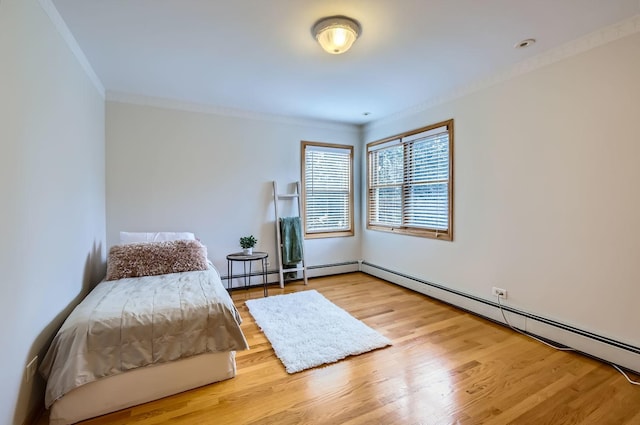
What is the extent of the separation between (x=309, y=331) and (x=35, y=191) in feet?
7.21

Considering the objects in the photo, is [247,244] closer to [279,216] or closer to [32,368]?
[279,216]

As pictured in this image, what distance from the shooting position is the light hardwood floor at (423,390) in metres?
1.65

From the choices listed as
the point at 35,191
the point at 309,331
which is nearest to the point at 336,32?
the point at 35,191

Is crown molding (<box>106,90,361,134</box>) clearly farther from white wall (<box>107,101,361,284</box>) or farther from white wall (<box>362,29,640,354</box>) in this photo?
white wall (<box>362,29,640,354</box>)

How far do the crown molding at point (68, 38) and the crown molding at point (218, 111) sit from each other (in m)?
0.36

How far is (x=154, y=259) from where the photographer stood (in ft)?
9.23

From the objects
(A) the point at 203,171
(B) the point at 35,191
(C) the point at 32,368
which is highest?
(A) the point at 203,171

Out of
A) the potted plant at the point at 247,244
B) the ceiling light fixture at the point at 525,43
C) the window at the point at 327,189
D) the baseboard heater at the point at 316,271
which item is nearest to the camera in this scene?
the ceiling light fixture at the point at 525,43

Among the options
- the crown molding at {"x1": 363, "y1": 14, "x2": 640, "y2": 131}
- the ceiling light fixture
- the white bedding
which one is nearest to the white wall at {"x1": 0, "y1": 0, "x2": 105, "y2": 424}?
the white bedding

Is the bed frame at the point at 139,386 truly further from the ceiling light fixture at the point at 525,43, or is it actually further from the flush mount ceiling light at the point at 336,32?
the ceiling light fixture at the point at 525,43

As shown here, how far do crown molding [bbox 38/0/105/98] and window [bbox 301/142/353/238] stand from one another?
100 inches

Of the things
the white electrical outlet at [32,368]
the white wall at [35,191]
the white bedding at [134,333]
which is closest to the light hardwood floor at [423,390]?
the white bedding at [134,333]

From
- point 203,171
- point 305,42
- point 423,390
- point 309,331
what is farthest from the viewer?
point 203,171

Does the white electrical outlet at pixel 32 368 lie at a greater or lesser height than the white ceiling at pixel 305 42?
lesser
